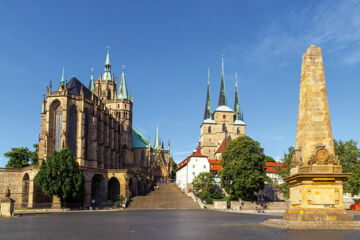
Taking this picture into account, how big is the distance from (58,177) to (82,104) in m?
20.9

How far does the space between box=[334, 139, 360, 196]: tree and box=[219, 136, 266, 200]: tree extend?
12.1 meters

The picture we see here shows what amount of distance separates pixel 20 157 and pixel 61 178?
2850 centimetres

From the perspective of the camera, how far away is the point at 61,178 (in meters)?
53.8

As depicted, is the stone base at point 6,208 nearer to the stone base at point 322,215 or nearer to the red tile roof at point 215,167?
the stone base at point 322,215

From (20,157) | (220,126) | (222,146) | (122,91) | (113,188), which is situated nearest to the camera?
(113,188)

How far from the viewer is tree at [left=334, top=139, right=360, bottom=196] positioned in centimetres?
5219

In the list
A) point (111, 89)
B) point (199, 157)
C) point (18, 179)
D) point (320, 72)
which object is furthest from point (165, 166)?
point (320, 72)

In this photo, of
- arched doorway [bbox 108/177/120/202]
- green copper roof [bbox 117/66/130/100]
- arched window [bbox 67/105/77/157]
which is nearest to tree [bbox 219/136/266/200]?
arched doorway [bbox 108/177/120/202]

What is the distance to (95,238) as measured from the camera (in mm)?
14000

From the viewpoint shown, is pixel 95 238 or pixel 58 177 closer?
pixel 95 238

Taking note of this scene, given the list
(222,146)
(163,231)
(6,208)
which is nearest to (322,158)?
(163,231)

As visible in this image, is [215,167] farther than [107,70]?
No

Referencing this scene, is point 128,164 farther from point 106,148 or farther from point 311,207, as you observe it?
point 311,207

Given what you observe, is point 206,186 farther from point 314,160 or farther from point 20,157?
point 314,160
